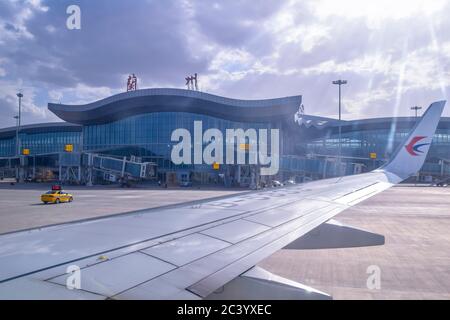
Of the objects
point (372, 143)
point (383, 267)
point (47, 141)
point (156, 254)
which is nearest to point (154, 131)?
point (47, 141)

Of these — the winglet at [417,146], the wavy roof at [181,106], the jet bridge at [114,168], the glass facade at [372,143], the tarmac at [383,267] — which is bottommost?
the tarmac at [383,267]

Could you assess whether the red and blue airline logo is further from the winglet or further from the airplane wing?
the airplane wing

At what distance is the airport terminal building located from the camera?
182ft

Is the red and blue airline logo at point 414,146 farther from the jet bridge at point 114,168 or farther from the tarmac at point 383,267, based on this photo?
the jet bridge at point 114,168

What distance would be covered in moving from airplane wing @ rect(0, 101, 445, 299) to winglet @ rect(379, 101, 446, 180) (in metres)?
5.63

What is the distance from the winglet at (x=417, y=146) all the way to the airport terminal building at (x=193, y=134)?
3830 cm

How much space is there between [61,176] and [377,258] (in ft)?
204

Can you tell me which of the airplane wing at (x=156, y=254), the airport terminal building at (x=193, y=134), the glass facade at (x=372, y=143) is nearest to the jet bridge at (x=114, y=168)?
the airport terminal building at (x=193, y=134)

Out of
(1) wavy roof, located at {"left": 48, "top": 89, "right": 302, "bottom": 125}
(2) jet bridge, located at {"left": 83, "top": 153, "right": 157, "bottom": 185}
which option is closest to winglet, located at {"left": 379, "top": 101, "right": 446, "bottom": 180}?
(2) jet bridge, located at {"left": 83, "top": 153, "right": 157, "bottom": 185}

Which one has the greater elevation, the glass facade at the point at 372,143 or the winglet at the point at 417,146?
the glass facade at the point at 372,143

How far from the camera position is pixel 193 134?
6650 cm

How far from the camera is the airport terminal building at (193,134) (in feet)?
182
